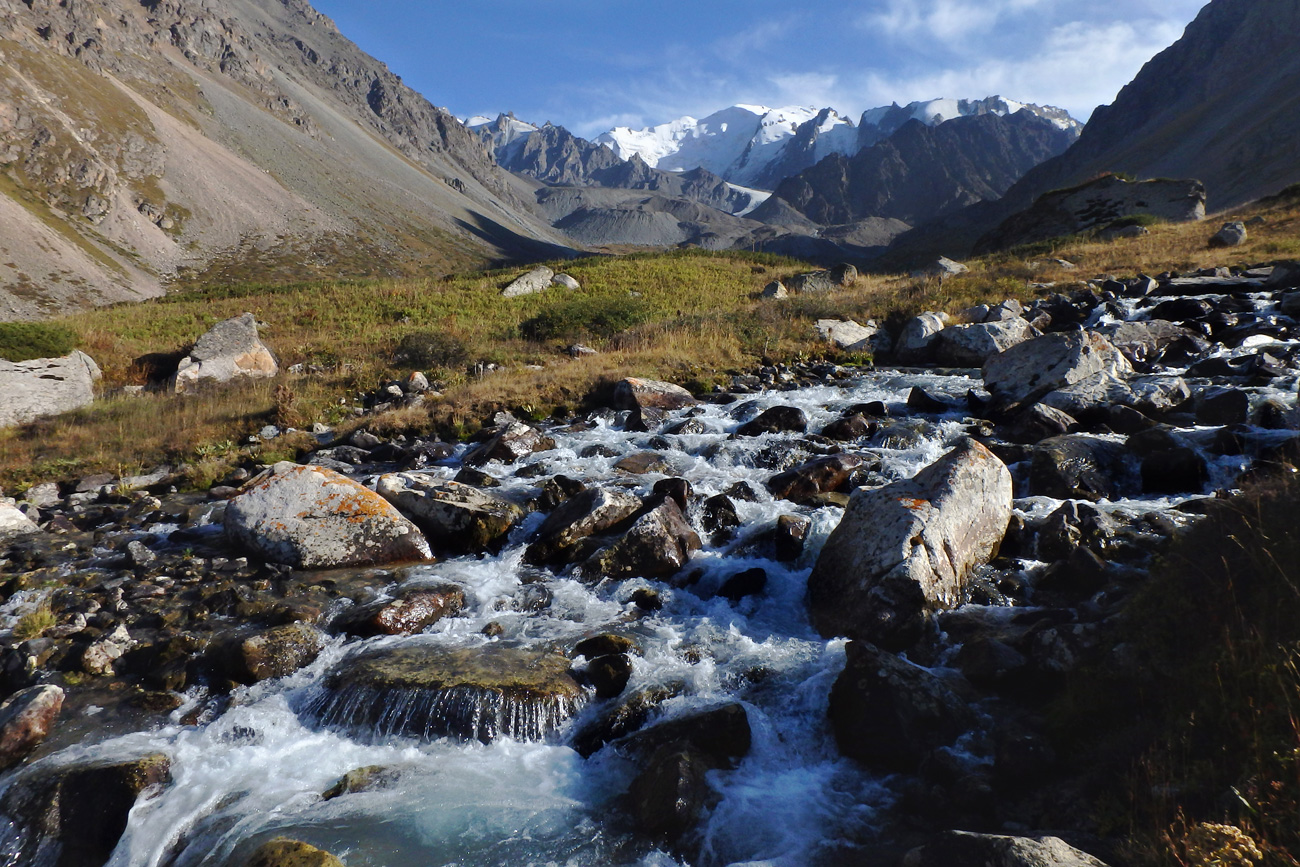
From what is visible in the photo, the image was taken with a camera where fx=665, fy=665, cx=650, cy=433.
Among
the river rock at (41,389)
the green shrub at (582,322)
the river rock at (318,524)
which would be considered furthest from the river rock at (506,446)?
the river rock at (41,389)

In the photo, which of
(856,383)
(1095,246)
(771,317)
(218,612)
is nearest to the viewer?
(218,612)

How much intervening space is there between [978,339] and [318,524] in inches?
651

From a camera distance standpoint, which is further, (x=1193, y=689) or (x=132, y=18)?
(x=132, y=18)

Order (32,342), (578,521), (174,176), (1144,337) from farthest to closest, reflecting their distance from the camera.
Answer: (174,176) → (32,342) → (1144,337) → (578,521)

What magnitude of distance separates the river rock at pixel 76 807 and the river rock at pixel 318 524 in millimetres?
3453

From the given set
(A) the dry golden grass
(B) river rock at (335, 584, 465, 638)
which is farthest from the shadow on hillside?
(B) river rock at (335, 584, 465, 638)

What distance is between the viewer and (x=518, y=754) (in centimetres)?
533

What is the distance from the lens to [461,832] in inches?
182

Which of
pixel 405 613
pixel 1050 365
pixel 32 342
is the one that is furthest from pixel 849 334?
pixel 32 342

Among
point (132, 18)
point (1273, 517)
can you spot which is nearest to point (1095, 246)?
point (1273, 517)

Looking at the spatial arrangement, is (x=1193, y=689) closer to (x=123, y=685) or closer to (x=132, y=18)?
(x=123, y=685)

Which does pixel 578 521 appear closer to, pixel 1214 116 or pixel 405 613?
pixel 405 613

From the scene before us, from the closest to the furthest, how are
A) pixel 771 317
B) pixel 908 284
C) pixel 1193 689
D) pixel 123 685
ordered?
pixel 1193 689, pixel 123 685, pixel 771 317, pixel 908 284

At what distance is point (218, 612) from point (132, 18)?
650ft
